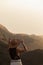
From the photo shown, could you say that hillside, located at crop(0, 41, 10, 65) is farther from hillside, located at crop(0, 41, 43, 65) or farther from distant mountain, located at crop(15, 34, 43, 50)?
distant mountain, located at crop(15, 34, 43, 50)

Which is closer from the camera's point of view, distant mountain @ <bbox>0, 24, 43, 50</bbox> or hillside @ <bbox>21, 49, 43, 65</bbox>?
hillside @ <bbox>21, 49, 43, 65</bbox>

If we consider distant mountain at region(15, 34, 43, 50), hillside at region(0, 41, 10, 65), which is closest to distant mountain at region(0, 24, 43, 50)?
distant mountain at region(15, 34, 43, 50)

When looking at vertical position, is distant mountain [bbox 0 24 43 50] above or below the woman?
above

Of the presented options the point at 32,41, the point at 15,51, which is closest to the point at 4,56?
the point at 15,51

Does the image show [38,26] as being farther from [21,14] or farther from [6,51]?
[6,51]

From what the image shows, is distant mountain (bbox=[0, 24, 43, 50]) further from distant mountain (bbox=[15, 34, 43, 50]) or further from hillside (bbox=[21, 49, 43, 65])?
hillside (bbox=[21, 49, 43, 65])

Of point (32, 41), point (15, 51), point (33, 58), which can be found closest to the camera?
point (33, 58)

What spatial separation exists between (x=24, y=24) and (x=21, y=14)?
11 centimetres

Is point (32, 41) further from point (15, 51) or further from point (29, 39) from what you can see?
point (15, 51)

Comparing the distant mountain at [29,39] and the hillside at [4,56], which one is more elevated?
the distant mountain at [29,39]

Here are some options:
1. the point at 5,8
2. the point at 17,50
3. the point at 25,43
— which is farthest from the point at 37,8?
the point at 17,50

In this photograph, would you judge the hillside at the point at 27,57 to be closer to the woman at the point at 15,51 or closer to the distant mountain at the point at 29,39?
the woman at the point at 15,51

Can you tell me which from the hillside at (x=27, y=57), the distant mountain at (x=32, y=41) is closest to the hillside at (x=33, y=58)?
the hillside at (x=27, y=57)

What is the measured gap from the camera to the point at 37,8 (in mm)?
1886
